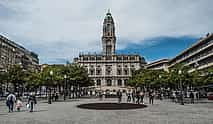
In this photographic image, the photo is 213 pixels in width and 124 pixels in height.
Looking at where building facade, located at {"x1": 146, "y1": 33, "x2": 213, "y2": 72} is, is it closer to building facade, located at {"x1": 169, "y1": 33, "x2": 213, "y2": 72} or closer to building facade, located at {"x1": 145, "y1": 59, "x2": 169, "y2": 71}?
building facade, located at {"x1": 169, "y1": 33, "x2": 213, "y2": 72}

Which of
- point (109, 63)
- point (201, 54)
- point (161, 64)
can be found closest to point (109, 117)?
point (201, 54)

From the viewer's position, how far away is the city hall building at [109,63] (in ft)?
475

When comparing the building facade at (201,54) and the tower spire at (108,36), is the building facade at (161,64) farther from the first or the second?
the building facade at (201,54)

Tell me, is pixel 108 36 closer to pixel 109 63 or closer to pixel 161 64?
pixel 109 63

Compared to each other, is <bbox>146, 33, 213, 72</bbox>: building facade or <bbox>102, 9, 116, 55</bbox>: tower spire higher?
<bbox>102, 9, 116, 55</bbox>: tower spire

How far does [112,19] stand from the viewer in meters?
153

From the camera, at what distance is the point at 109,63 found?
487ft

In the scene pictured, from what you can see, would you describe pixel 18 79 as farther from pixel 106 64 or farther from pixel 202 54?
pixel 106 64

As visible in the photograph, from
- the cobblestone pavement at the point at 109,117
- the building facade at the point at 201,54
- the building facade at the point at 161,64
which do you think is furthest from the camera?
the building facade at the point at 161,64

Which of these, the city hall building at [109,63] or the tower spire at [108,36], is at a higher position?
the tower spire at [108,36]

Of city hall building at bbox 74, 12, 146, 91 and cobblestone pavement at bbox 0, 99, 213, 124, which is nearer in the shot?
cobblestone pavement at bbox 0, 99, 213, 124

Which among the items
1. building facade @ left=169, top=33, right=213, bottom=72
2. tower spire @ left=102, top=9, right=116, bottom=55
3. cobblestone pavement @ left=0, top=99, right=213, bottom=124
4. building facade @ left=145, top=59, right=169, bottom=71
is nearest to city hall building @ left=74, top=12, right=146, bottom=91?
tower spire @ left=102, top=9, right=116, bottom=55

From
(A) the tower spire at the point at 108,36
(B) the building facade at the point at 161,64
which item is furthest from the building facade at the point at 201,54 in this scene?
(A) the tower spire at the point at 108,36

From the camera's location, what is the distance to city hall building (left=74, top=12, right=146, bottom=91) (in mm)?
144875
